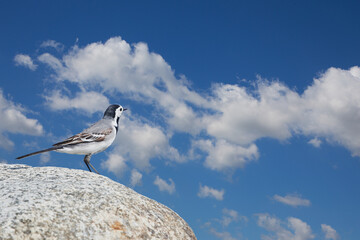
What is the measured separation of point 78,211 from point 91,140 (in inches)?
210

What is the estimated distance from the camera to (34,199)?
6.82m

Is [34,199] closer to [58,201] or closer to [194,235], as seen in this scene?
[58,201]

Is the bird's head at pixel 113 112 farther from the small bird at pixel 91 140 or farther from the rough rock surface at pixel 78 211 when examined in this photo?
the rough rock surface at pixel 78 211

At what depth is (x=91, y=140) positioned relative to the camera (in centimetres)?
1188

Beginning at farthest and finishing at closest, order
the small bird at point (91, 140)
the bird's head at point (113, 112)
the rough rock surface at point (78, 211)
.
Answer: the bird's head at point (113, 112), the small bird at point (91, 140), the rough rock surface at point (78, 211)

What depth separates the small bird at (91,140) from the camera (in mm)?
11508

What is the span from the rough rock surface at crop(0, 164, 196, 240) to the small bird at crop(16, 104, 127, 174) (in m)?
2.75

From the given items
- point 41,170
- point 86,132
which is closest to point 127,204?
point 41,170

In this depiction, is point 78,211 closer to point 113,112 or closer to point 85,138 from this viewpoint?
point 85,138

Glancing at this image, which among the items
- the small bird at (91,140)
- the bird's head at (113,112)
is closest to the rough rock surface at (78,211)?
the small bird at (91,140)

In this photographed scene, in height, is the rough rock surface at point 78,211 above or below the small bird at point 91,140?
below

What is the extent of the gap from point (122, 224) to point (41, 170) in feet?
12.2

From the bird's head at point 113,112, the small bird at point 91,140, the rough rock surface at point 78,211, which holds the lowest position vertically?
→ the rough rock surface at point 78,211

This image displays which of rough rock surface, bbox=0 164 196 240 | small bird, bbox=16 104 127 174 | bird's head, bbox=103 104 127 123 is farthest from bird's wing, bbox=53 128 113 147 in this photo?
rough rock surface, bbox=0 164 196 240
